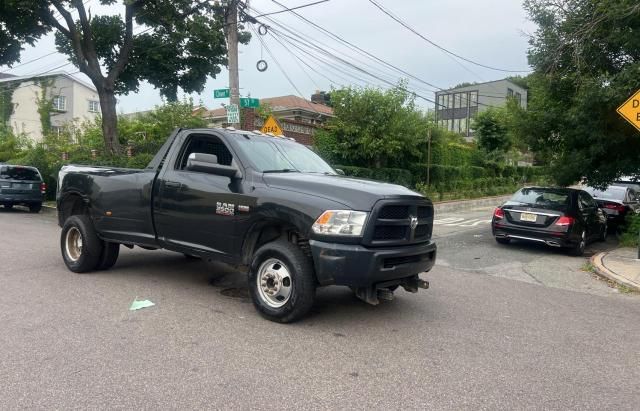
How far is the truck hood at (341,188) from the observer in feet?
15.6

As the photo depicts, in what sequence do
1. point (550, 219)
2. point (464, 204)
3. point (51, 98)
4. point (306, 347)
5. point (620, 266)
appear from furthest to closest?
1. point (51, 98)
2. point (464, 204)
3. point (550, 219)
4. point (620, 266)
5. point (306, 347)

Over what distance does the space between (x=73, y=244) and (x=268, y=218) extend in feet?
12.3

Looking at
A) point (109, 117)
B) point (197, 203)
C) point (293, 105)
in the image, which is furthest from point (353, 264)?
point (293, 105)

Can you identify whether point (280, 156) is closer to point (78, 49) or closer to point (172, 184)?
point (172, 184)

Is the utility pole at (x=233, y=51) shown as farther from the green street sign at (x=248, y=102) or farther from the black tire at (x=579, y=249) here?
the black tire at (x=579, y=249)

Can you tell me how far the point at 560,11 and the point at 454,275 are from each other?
8210mm

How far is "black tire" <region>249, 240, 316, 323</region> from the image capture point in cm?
481

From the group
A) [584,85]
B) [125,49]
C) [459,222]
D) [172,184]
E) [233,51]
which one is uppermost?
[125,49]

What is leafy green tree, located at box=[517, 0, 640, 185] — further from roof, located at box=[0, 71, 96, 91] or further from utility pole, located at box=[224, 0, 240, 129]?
roof, located at box=[0, 71, 96, 91]

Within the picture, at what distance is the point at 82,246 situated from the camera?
6918 millimetres

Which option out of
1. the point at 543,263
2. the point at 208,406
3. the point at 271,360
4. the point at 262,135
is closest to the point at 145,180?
the point at 262,135

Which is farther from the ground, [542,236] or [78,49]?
[78,49]

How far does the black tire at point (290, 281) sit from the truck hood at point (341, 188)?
597mm

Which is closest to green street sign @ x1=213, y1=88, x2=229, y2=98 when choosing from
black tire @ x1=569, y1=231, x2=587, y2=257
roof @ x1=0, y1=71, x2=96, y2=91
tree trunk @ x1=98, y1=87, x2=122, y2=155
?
tree trunk @ x1=98, y1=87, x2=122, y2=155
